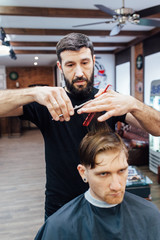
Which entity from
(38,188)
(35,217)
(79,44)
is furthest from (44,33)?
(79,44)

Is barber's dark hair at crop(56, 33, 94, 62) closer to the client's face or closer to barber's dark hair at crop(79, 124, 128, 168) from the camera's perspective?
barber's dark hair at crop(79, 124, 128, 168)

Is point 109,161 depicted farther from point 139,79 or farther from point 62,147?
point 139,79

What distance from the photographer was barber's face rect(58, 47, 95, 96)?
1.08 m

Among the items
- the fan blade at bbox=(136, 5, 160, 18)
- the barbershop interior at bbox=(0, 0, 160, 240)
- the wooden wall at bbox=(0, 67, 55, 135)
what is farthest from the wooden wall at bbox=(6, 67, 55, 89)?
the fan blade at bbox=(136, 5, 160, 18)

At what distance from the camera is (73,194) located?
1265 millimetres

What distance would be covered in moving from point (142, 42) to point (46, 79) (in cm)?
562

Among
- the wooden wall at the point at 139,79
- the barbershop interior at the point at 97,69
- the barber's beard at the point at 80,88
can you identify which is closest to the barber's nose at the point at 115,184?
the barber's beard at the point at 80,88

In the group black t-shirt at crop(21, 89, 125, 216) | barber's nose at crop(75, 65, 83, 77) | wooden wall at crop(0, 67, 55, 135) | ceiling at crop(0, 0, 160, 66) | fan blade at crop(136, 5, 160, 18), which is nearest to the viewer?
barber's nose at crop(75, 65, 83, 77)

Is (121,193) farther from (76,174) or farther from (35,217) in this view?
(35,217)

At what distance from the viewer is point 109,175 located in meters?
0.94

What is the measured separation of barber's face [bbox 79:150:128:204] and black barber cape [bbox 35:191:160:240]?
147 millimetres

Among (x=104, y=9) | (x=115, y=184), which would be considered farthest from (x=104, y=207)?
(x=104, y=9)

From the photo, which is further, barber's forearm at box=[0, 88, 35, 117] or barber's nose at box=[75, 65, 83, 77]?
barber's nose at box=[75, 65, 83, 77]

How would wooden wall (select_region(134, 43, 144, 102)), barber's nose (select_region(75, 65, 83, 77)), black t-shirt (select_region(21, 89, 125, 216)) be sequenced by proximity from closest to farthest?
barber's nose (select_region(75, 65, 83, 77)) < black t-shirt (select_region(21, 89, 125, 216)) < wooden wall (select_region(134, 43, 144, 102))
